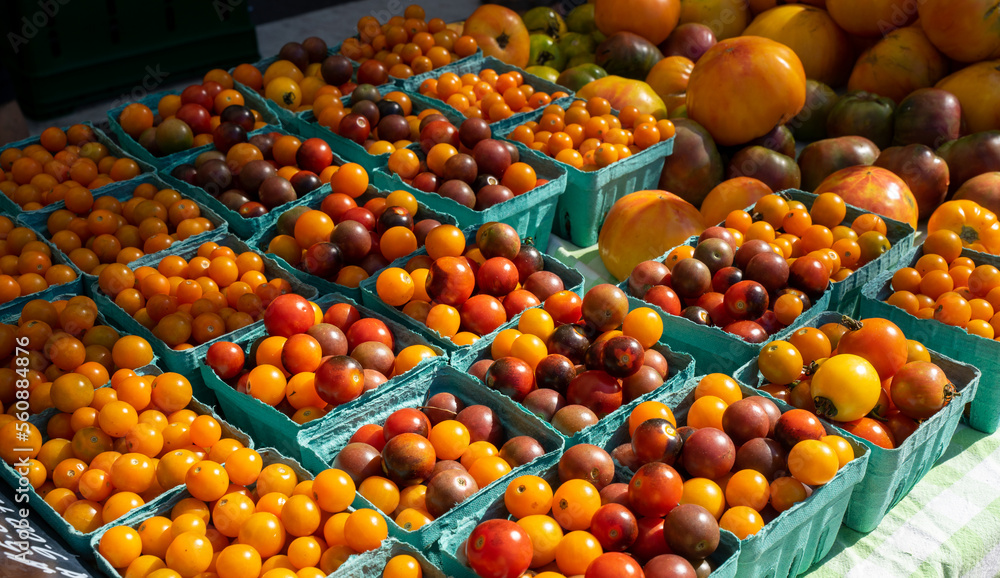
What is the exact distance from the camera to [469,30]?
4.14 m

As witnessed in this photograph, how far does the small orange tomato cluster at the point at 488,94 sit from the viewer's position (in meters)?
3.45

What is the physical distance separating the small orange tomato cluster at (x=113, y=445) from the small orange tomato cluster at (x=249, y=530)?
0.06m

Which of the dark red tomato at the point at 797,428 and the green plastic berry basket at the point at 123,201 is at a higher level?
the dark red tomato at the point at 797,428

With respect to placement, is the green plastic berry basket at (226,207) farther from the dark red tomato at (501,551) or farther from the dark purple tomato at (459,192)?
the dark red tomato at (501,551)

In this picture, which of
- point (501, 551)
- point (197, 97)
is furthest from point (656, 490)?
point (197, 97)

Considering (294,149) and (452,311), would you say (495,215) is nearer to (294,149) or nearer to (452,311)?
(452,311)

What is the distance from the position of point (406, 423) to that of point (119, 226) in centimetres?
150

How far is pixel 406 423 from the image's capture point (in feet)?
6.19

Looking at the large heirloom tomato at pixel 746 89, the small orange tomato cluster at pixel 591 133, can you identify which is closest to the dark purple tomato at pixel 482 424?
the small orange tomato cluster at pixel 591 133

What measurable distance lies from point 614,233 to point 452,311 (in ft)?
2.88

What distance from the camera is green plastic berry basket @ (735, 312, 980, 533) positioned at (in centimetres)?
188

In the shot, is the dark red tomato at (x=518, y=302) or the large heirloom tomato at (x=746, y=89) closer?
the dark red tomato at (x=518, y=302)

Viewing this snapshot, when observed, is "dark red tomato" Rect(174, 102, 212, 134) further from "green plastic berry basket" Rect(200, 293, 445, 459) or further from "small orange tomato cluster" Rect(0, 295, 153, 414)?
"green plastic berry basket" Rect(200, 293, 445, 459)

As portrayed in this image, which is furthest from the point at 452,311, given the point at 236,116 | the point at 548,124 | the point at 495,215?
the point at 236,116
